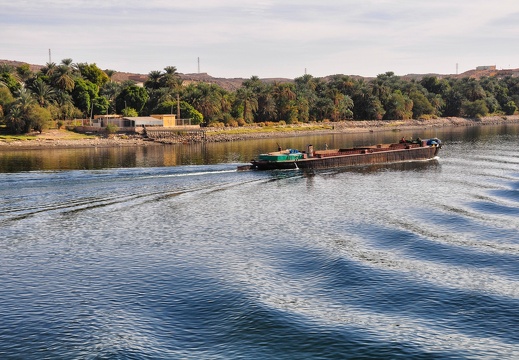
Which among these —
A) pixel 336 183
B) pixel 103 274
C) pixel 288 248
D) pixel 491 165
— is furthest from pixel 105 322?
pixel 491 165

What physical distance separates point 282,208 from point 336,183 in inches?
848

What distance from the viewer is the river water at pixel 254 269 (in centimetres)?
3228

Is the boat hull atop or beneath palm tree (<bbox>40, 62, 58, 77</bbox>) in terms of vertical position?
beneath

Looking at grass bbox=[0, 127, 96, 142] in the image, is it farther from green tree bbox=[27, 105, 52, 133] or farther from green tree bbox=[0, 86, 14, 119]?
green tree bbox=[0, 86, 14, 119]

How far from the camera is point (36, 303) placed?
37375mm

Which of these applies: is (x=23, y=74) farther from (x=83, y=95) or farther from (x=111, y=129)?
(x=111, y=129)

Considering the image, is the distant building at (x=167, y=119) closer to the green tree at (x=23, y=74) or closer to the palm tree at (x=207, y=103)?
the palm tree at (x=207, y=103)

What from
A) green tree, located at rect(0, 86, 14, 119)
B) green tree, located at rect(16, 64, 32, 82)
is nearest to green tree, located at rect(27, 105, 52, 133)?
green tree, located at rect(0, 86, 14, 119)

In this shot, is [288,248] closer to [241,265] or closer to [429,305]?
[241,265]

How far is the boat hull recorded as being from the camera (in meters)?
97.9

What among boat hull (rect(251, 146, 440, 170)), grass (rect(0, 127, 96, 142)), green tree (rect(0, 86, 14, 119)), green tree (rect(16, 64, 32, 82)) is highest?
green tree (rect(16, 64, 32, 82))

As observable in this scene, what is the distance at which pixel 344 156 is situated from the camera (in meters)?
108

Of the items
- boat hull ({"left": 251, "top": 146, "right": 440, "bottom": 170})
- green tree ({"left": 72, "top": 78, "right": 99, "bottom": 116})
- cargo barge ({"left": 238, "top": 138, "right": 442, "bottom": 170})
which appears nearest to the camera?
cargo barge ({"left": 238, "top": 138, "right": 442, "bottom": 170})

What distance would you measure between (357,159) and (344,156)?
3.09 meters
